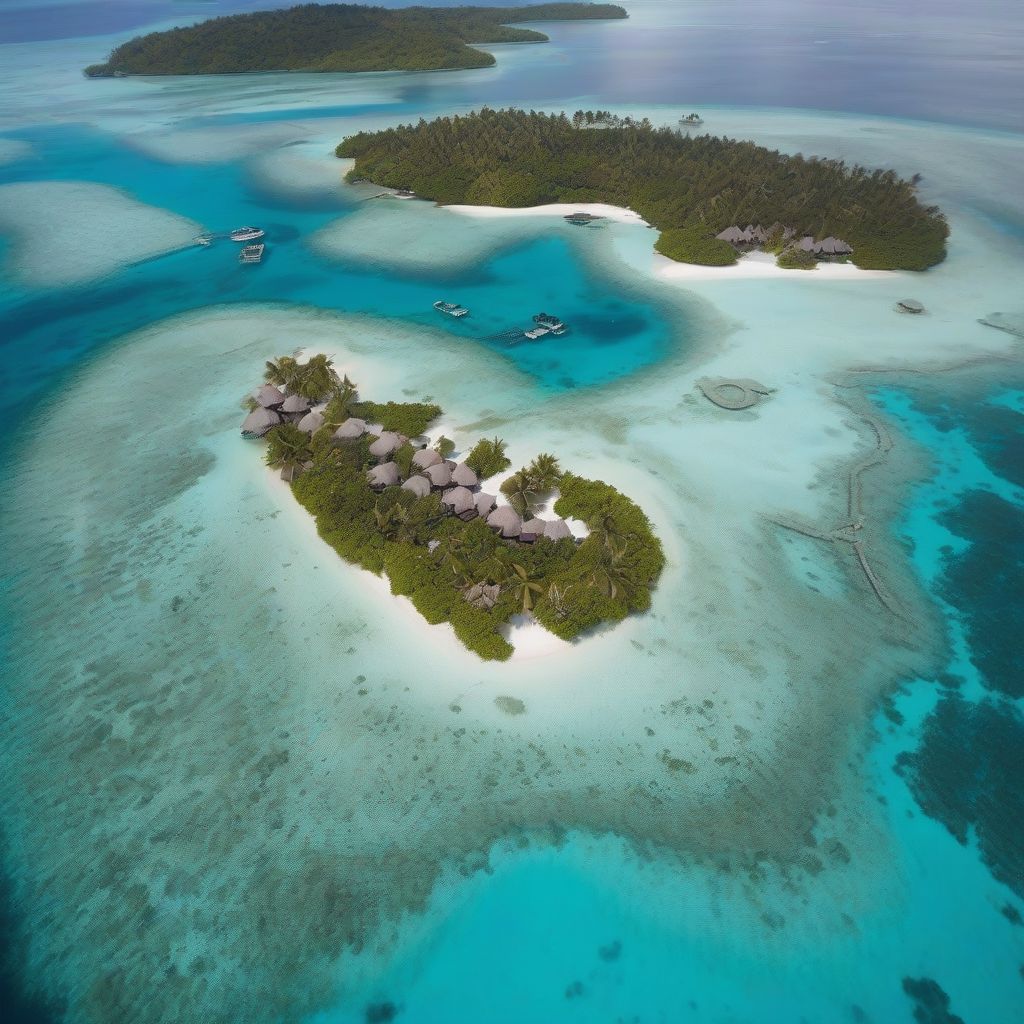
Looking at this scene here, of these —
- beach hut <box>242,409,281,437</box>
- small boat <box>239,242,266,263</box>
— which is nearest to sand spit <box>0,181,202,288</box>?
small boat <box>239,242,266,263</box>

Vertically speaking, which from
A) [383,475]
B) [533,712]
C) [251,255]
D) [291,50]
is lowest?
[533,712]

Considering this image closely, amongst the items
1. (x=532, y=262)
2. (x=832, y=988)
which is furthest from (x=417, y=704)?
(x=532, y=262)

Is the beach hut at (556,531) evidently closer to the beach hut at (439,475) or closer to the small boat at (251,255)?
the beach hut at (439,475)

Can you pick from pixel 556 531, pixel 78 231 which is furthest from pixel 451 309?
pixel 78 231

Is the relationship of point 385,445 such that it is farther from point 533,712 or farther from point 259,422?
point 533,712

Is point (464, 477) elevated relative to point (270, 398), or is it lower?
lower

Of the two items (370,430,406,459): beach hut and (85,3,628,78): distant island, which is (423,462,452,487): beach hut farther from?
(85,3,628,78): distant island

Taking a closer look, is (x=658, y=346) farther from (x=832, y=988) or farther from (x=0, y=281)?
(x=0, y=281)
